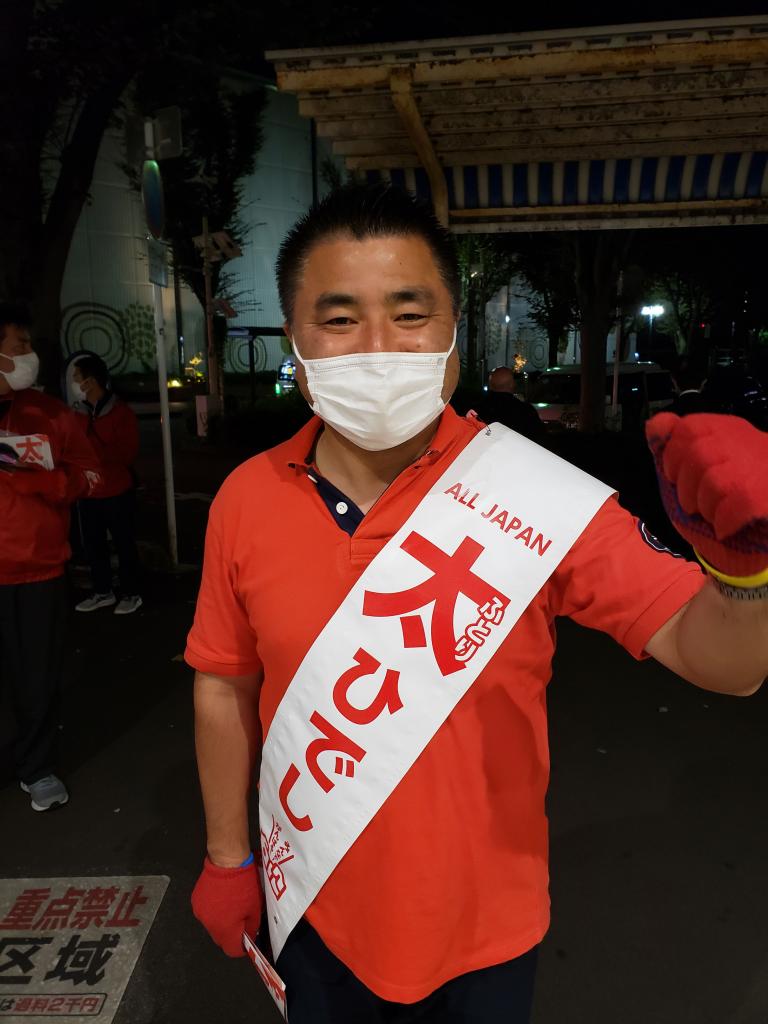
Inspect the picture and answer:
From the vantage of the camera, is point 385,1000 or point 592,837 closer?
point 385,1000

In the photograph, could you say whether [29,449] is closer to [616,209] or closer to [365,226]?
[365,226]

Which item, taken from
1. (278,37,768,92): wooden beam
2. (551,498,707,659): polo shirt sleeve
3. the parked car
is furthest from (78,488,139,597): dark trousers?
the parked car

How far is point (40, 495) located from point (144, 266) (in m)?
30.5

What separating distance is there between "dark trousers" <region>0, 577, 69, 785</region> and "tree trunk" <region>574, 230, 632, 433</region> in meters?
9.74

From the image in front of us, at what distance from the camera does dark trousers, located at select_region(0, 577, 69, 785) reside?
11.0 feet

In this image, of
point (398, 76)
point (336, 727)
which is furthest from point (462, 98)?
point (336, 727)

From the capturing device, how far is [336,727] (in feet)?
4.66

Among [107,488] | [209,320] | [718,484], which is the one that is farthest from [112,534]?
[209,320]

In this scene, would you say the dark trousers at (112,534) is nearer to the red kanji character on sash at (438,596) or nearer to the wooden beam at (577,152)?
the wooden beam at (577,152)

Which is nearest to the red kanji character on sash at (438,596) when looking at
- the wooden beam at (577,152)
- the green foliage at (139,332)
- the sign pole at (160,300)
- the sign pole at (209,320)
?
the wooden beam at (577,152)

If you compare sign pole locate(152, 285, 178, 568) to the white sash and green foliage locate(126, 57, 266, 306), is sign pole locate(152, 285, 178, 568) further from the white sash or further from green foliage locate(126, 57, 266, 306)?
green foliage locate(126, 57, 266, 306)

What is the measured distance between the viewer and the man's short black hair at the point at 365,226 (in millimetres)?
1420

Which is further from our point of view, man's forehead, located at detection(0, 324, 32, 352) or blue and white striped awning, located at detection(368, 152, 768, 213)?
blue and white striped awning, located at detection(368, 152, 768, 213)

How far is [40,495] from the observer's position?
338 centimetres
